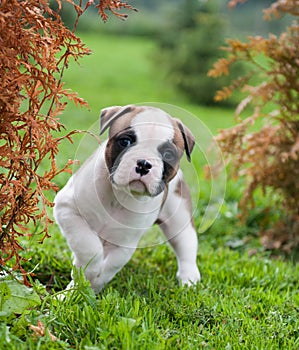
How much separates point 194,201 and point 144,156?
1.09 meters

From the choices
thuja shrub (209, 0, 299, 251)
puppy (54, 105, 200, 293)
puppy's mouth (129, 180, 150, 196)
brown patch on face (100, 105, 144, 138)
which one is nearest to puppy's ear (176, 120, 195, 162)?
puppy (54, 105, 200, 293)

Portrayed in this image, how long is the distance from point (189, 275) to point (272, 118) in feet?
6.28

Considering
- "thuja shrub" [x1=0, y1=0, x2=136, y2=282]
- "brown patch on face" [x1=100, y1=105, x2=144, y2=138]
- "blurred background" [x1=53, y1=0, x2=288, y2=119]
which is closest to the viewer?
"thuja shrub" [x1=0, y1=0, x2=136, y2=282]

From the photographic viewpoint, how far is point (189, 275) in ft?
13.0

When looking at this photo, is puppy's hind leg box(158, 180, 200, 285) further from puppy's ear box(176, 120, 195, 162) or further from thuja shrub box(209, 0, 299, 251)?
thuja shrub box(209, 0, 299, 251)

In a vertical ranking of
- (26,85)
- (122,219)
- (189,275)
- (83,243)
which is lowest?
(189,275)

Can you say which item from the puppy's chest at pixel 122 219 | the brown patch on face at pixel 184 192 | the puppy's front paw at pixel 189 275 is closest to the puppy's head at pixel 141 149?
the puppy's chest at pixel 122 219

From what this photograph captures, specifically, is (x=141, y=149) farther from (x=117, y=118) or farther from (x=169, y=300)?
(x=169, y=300)

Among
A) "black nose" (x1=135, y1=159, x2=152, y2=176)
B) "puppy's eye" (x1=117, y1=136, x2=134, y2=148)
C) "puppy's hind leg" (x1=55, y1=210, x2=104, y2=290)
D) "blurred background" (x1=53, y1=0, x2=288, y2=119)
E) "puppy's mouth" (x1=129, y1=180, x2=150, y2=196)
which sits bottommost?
"blurred background" (x1=53, y1=0, x2=288, y2=119)

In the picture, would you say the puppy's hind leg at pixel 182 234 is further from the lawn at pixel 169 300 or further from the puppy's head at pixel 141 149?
the puppy's head at pixel 141 149

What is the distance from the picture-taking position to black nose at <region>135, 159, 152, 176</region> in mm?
3207

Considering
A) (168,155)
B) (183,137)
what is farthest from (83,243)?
(183,137)

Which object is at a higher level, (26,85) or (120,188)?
(26,85)

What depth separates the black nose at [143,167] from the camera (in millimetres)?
3207
